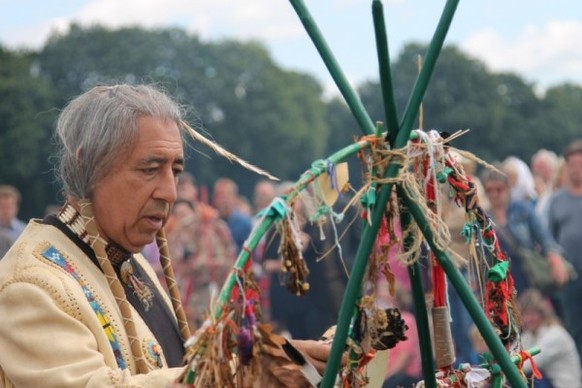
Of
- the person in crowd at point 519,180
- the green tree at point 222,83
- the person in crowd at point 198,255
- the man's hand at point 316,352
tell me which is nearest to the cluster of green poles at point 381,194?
the man's hand at point 316,352

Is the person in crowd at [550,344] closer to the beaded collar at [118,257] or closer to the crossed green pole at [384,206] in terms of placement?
the beaded collar at [118,257]

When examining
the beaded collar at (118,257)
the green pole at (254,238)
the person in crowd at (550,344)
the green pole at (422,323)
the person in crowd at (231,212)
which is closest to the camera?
the green pole at (254,238)

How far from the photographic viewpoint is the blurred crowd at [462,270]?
28.8 ft

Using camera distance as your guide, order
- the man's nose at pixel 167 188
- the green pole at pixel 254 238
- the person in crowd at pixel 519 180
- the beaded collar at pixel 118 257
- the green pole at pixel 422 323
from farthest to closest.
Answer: the person in crowd at pixel 519 180 < the beaded collar at pixel 118 257 < the man's nose at pixel 167 188 < the green pole at pixel 422 323 < the green pole at pixel 254 238

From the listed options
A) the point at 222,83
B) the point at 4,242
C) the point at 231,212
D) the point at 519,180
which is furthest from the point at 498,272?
the point at 222,83

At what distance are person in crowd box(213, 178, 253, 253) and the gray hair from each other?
9255 mm

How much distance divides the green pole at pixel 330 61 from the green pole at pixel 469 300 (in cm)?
28

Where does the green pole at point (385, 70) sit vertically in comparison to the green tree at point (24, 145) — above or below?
below

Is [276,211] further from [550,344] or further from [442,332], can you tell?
[550,344]

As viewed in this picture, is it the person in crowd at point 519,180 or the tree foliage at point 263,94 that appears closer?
the person in crowd at point 519,180

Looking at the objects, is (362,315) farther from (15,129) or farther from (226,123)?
(226,123)

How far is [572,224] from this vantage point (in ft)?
31.3

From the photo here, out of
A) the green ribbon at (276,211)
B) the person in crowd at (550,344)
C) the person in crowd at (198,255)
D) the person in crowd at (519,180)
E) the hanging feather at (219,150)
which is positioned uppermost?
the person in crowd at (519,180)

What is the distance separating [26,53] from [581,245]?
63.8m
